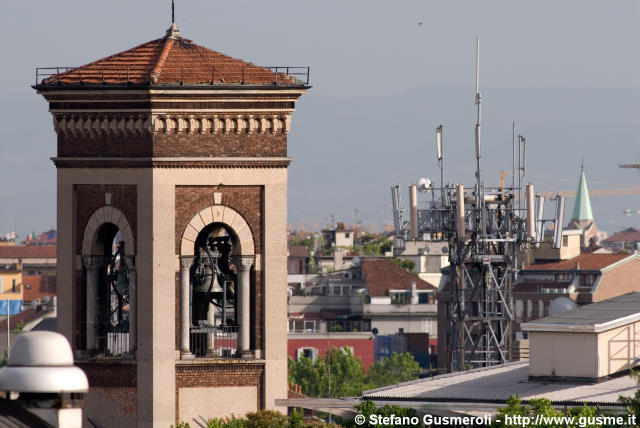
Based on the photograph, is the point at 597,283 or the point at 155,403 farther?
the point at 597,283

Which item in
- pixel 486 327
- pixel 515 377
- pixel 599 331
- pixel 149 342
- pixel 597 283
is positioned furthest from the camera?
pixel 597 283

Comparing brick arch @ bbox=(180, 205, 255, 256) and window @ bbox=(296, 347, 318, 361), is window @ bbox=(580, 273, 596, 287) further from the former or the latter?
brick arch @ bbox=(180, 205, 255, 256)

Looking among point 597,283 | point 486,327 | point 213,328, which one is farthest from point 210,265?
point 597,283

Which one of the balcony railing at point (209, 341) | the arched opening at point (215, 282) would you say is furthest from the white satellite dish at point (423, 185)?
the arched opening at point (215, 282)

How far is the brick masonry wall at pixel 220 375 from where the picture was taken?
55219 mm

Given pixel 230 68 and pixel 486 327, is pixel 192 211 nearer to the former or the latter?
pixel 230 68

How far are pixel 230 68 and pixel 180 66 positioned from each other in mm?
1271

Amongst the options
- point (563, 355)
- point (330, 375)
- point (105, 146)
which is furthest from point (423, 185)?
point (330, 375)

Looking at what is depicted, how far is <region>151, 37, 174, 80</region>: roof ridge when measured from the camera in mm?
55156

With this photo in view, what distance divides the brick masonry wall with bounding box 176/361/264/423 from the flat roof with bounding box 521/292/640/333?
34.9 ft

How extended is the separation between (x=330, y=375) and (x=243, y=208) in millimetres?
118824

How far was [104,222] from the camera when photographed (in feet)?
184

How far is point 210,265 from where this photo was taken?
56.5m

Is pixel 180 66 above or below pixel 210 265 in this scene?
above
